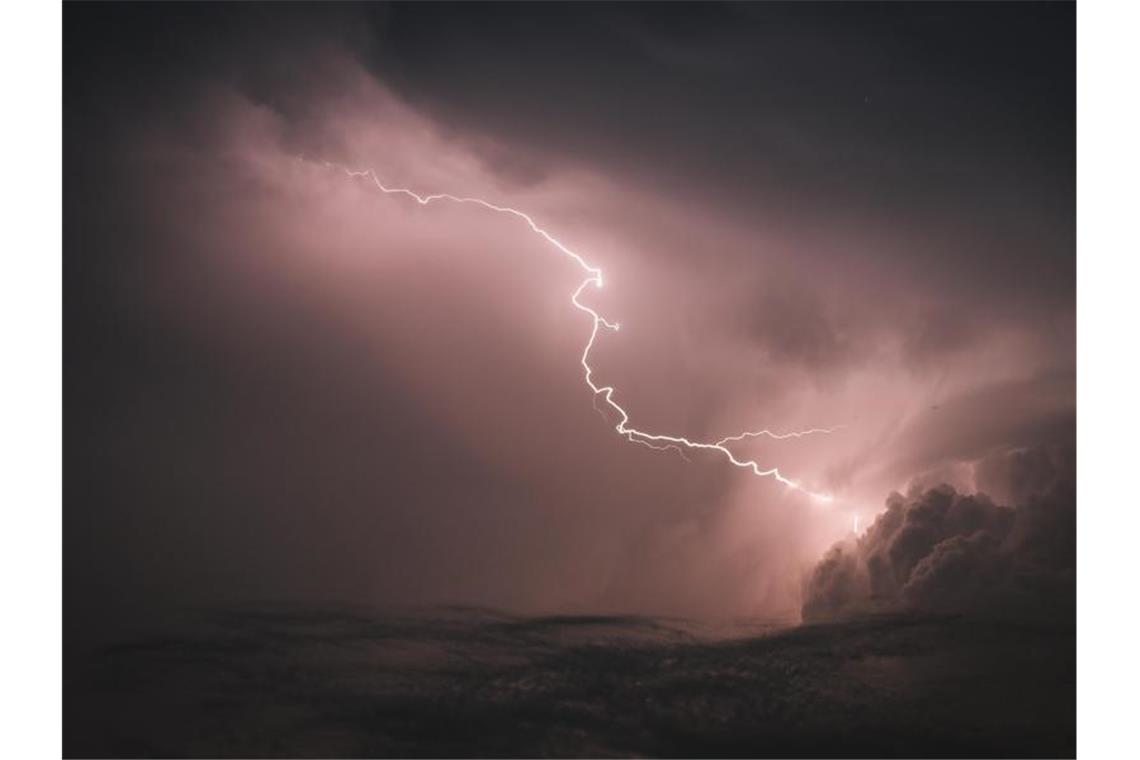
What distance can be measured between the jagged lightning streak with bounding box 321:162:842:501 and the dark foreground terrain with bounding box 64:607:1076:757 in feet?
3.43

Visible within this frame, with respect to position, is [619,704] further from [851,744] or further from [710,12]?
[710,12]

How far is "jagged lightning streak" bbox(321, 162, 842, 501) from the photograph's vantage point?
575 centimetres

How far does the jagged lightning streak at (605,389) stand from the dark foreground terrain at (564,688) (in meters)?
1.05

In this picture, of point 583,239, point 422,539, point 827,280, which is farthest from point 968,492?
point 422,539

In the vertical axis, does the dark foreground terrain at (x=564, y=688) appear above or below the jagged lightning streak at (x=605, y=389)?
below

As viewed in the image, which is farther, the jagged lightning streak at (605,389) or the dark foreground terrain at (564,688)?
the jagged lightning streak at (605,389)

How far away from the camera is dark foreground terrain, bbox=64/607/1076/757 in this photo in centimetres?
504

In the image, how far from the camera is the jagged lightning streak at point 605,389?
5.75 metres

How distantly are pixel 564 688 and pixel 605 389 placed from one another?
1855mm

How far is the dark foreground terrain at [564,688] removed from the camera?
16.5ft

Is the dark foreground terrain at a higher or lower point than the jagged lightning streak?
lower

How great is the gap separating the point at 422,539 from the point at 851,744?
111 inches

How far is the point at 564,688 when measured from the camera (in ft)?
17.2

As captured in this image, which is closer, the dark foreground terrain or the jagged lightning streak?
the dark foreground terrain
